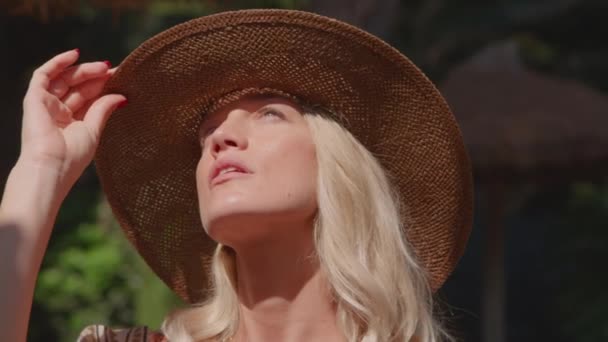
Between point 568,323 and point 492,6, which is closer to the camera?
point 568,323

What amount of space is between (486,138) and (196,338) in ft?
18.5

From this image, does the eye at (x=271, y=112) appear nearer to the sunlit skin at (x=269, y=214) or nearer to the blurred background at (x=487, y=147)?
the sunlit skin at (x=269, y=214)

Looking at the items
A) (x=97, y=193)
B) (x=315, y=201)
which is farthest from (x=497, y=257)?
(x=315, y=201)

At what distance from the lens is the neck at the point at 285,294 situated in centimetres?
303

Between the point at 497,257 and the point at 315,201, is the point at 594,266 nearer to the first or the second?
the point at 497,257

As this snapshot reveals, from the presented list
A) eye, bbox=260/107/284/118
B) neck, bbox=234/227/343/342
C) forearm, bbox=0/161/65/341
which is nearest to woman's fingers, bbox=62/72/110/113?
forearm, bbox=0/161/65/341

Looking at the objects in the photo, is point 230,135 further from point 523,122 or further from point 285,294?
point 523,122

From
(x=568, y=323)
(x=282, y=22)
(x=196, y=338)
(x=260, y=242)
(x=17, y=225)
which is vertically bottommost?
(x=568, y=323)

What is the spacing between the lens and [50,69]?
2893 millimetres

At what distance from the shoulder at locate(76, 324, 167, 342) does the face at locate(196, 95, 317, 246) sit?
0.29m

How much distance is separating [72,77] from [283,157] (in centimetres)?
52

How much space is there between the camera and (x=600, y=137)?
342 inches

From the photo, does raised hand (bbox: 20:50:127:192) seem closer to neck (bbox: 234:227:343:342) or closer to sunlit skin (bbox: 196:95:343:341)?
sunlit skin (bbox: 196:95:343:341)

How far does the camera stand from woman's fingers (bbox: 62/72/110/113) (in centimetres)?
298
